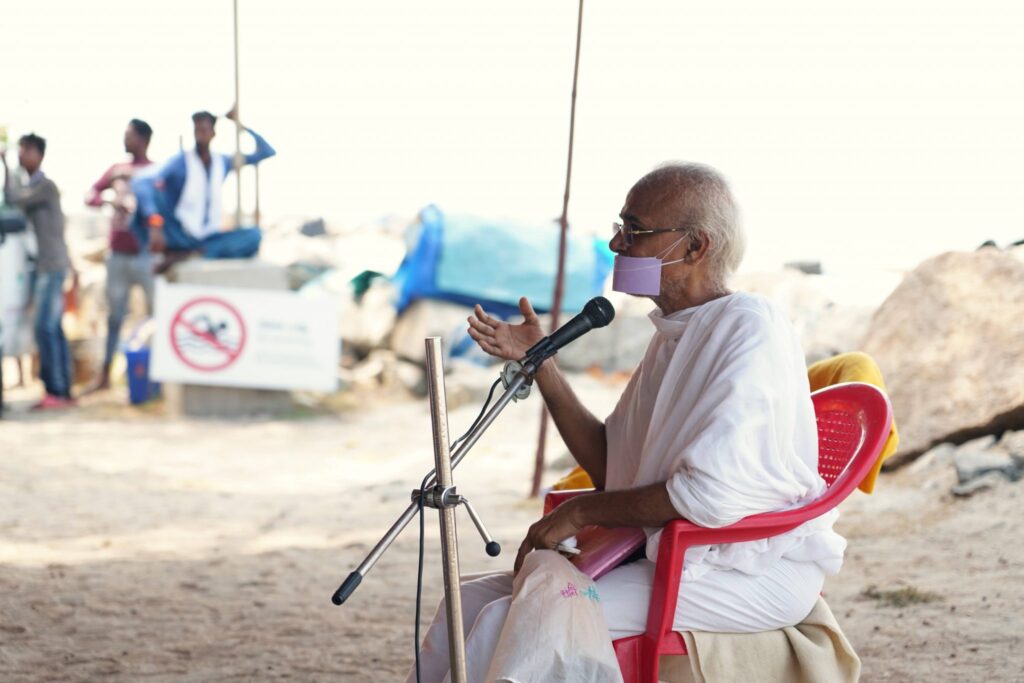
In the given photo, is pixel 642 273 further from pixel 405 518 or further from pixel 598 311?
pixel 405 518

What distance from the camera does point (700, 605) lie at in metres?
2.42

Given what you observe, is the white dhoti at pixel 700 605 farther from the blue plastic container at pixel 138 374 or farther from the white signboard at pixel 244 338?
the blue plastic container at pixel 138 374

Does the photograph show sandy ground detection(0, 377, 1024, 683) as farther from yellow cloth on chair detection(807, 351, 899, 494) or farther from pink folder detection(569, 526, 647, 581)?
pink folder detection(569, 526, 647, 581)

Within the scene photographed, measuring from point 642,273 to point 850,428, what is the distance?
2.28 ft

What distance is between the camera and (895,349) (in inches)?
261

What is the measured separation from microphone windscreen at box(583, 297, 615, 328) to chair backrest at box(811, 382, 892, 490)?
705 millimetres

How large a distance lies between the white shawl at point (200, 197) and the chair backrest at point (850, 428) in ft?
28.9

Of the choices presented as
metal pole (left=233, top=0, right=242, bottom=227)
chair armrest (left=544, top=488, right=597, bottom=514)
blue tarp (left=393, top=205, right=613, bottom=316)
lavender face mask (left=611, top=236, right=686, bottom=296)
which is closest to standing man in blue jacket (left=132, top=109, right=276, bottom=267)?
metal pole (left=233, top=0, right=242, bottom=227)

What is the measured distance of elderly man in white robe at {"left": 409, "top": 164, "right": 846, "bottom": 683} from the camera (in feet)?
7.61

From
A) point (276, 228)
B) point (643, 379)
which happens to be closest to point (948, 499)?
point (643, 379)

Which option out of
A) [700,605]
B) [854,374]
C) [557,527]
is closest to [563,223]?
[854,374]

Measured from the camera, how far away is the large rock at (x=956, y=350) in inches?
241

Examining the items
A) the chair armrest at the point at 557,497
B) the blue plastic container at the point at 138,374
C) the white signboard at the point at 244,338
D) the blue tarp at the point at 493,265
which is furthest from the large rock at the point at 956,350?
the blue plastic container at the point at 138,374

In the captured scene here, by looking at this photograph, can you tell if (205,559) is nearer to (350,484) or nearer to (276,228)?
(350,484)
